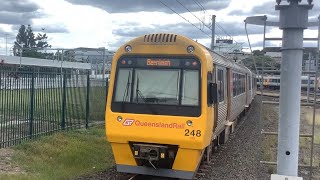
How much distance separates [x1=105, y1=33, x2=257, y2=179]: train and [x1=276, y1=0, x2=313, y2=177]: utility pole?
3528mm

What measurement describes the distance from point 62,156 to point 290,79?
737 cm

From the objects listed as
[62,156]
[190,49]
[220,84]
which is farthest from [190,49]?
[62,156]

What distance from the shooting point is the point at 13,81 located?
1055cm

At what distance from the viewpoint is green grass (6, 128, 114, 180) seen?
31.3 ft

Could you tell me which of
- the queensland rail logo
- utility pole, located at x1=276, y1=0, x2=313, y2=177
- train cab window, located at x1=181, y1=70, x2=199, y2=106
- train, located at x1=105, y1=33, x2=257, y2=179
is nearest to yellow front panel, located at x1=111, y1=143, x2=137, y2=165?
train, located at x1=105, y1=33, x2=257, y2=179

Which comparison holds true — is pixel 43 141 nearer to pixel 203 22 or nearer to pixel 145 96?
pixel 145 96

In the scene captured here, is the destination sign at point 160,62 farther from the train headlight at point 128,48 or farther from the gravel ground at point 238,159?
the gravel ground at point 238,159

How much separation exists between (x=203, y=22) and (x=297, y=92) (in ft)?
68.9

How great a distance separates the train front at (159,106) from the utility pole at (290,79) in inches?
139

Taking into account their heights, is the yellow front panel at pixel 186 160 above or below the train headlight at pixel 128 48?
below

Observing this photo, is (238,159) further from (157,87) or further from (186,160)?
(157,87)

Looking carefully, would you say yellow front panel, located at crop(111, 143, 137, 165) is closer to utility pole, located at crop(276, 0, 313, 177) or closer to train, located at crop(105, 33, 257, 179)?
train, located at crop(105, 33, 257, 179)

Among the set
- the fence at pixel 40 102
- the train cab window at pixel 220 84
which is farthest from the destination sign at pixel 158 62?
the fence at pixel 40 102

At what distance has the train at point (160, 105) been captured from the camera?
336 inches
